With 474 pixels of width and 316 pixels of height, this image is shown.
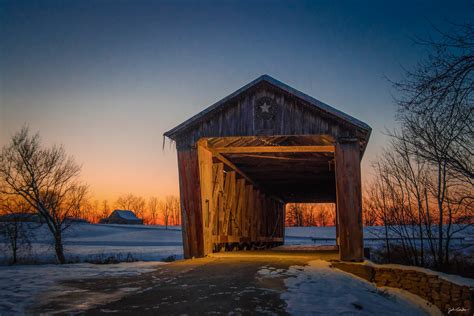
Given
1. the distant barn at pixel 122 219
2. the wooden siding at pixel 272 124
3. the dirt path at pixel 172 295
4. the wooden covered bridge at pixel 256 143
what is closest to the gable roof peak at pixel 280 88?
the wooden covered bridge at pixel 256 143

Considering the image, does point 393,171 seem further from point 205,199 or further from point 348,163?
point 205,199

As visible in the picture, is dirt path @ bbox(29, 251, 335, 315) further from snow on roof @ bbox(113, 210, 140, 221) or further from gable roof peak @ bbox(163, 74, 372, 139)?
snow on roof @ bbox(113, 210, 140, 221)

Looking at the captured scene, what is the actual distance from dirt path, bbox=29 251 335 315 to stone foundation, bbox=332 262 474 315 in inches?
145

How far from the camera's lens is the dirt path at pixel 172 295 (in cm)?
454

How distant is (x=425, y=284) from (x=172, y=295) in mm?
6365

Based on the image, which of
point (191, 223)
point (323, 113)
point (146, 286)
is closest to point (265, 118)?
point (323, 113)

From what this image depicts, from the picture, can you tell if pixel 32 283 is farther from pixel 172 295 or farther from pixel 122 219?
pixel 122 219

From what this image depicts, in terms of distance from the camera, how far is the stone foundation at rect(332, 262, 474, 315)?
25.4ft

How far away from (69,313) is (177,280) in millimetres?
2443

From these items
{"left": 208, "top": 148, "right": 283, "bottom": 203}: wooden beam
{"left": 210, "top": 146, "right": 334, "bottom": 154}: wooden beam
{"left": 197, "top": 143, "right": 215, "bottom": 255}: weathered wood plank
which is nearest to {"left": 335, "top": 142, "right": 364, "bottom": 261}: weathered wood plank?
{"left": 210, "top": 146, "right": 334, "bottom": 154}: wooden beam

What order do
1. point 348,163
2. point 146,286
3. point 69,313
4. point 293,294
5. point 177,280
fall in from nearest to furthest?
point 69,313
point 293,294
point 146,286
point 177,280
point 348,163

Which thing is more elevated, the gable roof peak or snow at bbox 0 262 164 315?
the gable roof peak

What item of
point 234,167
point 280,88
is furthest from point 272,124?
point 234,167

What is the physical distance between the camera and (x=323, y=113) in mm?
11070
